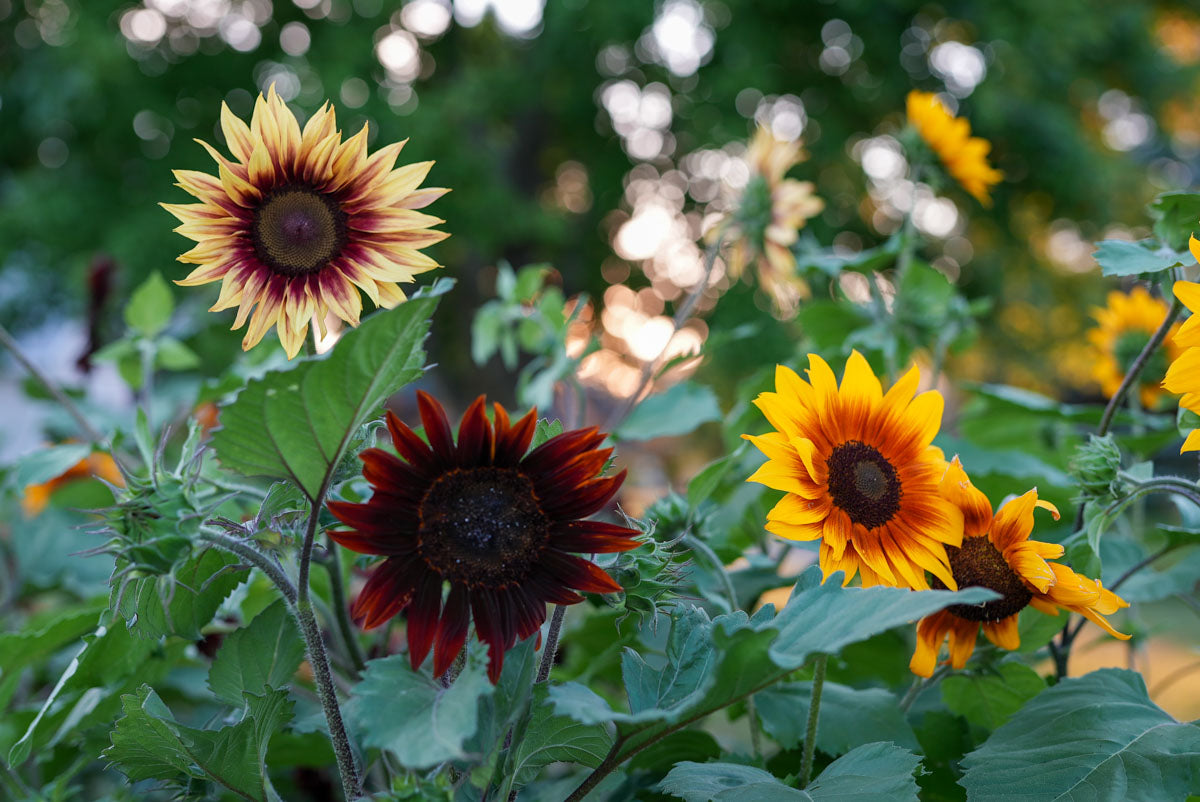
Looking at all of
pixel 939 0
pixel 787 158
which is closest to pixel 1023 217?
pixel 939 0

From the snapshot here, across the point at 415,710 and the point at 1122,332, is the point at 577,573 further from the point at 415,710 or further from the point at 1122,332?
the point at 1122,332

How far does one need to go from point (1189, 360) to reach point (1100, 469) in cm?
12

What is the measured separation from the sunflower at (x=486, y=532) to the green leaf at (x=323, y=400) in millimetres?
21

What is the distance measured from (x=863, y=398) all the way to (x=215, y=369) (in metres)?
6.12

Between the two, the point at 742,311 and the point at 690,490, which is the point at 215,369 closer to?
the point at 742,311

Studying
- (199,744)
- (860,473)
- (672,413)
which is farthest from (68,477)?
(860,473)

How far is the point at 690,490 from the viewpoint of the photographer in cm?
69

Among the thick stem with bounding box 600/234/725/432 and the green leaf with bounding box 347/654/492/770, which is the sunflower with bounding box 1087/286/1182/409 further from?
the green leaf with bounding box 347/654/492/770

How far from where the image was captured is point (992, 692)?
0.68m

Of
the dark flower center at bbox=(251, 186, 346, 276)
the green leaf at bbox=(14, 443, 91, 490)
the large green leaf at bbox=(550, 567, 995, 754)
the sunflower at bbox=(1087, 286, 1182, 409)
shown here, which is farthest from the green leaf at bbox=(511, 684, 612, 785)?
the sunflower at bbox=(1087, 286, 1182, 409)

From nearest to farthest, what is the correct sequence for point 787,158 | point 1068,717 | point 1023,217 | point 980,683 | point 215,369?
point 1068,717
point 980,683
point 787,158
point 215,369
point 1023,217

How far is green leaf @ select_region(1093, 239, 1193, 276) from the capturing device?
0.60 m

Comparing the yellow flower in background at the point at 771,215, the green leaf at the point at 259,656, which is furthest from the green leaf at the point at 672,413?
the green leaf at the point at 259,656

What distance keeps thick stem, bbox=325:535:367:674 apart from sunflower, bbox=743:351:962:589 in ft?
1.00
